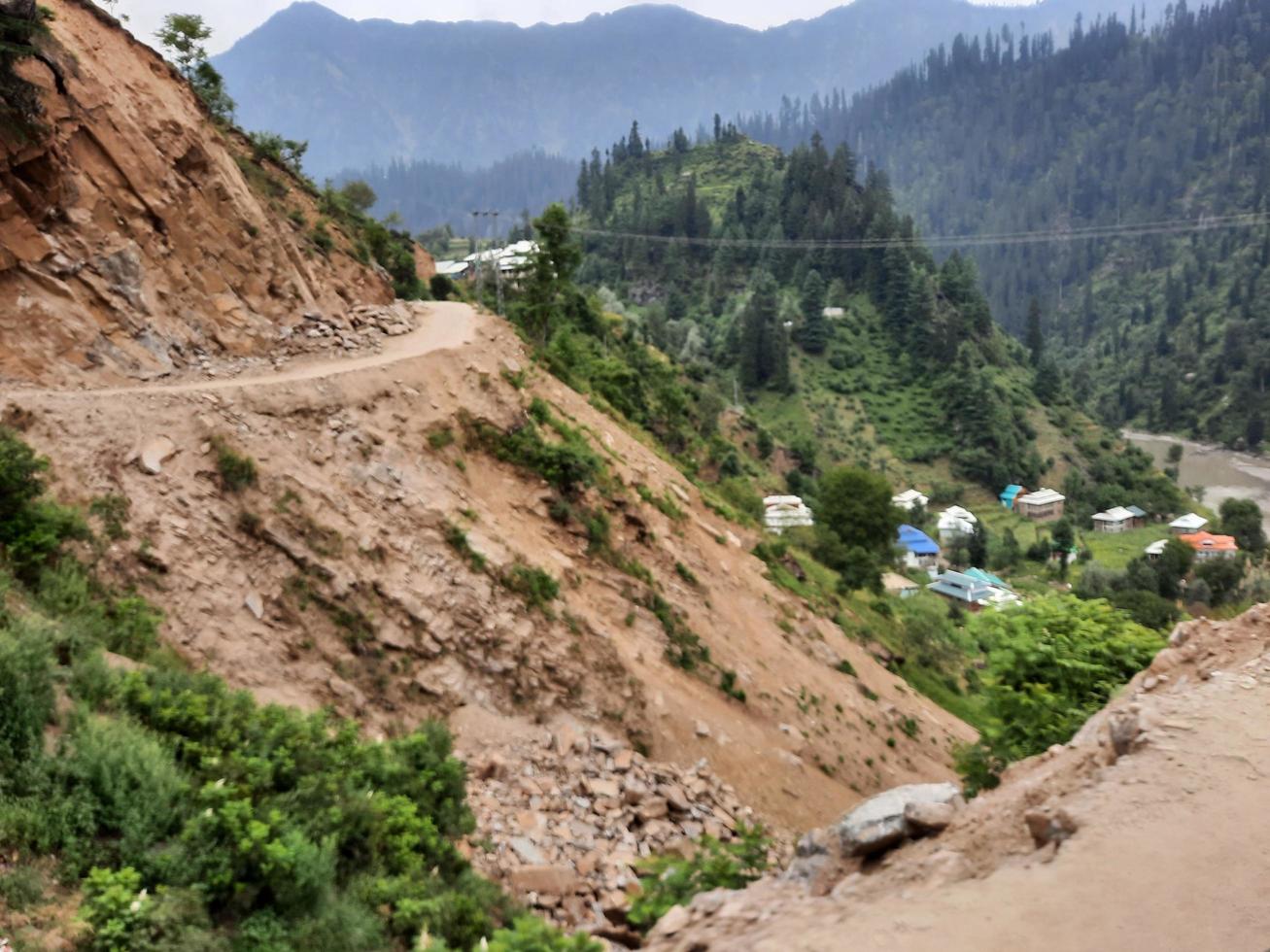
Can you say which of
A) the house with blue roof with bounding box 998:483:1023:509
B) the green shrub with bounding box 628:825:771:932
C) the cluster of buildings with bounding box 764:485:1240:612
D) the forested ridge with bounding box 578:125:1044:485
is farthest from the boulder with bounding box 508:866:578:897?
the house with blue roof with bounding box 998:483:1023:509

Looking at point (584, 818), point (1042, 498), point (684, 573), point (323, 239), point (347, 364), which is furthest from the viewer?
point (1042, 498)

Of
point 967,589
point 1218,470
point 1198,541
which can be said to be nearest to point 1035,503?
point 1198,541

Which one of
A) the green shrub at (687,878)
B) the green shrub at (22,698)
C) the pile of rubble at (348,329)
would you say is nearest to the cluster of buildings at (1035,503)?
the pile of rubble at (348,329)

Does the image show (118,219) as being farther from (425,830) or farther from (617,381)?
(617,381)

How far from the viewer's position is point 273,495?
13.4 meters

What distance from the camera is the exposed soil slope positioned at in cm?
591

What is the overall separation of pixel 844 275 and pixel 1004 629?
97.7 m

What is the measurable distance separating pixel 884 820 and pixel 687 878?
2052 millimetres

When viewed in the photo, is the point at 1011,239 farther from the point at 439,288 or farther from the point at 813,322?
the point at 439,288

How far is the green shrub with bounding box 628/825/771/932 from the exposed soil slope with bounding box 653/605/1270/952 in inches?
23.3

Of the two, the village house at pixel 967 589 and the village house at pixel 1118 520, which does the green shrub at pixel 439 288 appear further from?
the village house at pixel 1118 520

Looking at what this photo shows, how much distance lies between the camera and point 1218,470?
106 metres

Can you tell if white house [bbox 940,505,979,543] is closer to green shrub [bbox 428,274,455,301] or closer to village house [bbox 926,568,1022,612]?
village house [bbox 926,568,1022,612]

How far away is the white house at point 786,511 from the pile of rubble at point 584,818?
39.0 meters
